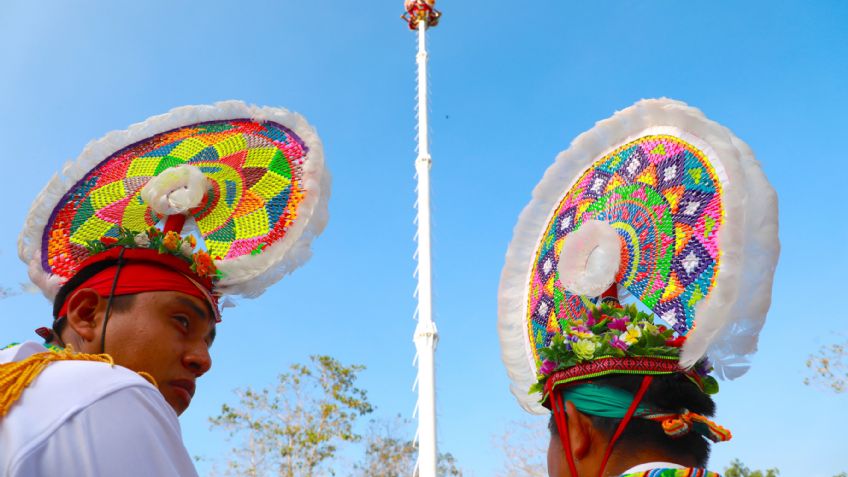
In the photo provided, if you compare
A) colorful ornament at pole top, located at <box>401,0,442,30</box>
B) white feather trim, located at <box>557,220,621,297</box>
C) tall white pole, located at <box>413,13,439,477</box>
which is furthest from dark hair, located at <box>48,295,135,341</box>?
colorful ornament at pole top, located at <box>401,0,442,30</box>

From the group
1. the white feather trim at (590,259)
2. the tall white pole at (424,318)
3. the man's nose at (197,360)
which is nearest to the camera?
the man's nose at (197,360)

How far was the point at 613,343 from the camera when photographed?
8.01 ft

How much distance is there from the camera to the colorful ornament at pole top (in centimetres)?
2091

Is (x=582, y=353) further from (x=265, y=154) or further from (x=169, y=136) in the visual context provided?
(x=169, y=136)

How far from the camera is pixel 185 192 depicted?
3.28 metres

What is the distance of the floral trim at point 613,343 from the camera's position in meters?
2.44

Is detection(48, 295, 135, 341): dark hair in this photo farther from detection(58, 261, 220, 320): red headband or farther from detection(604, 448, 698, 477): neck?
detection(604, 448, 698, 477): neck

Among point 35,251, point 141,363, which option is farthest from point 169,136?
point 141,363

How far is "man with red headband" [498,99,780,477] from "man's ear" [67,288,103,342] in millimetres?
1486

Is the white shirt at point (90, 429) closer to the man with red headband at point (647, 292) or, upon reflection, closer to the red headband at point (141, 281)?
the red headband at point (141, 281)

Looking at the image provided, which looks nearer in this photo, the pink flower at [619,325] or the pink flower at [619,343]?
the pink flower at [619,343]

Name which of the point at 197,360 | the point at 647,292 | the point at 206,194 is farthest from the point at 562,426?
the point at 206,194

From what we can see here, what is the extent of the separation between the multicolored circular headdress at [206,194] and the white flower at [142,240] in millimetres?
413

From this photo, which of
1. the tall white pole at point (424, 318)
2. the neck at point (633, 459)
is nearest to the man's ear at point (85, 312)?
the neck at point (633, 459)
